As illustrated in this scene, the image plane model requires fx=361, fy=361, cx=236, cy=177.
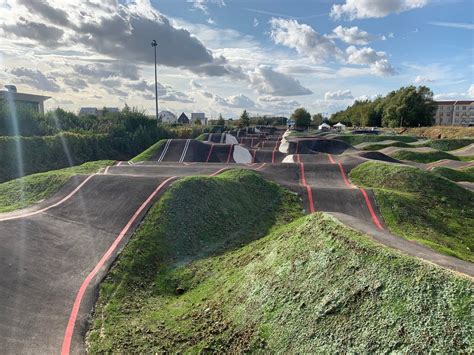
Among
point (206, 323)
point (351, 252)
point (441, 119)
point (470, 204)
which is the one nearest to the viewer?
point (351, 252)

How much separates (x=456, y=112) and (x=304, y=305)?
5789 inches

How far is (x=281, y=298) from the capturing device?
6547mm

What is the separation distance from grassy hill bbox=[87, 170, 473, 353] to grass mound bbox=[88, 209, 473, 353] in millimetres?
17

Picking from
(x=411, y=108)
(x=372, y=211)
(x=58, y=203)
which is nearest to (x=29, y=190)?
(x=58, y=203)

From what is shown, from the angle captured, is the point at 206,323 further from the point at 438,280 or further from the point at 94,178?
the point at 94,178

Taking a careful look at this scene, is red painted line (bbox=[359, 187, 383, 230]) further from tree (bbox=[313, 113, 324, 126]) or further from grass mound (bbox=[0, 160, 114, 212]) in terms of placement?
tree (bbox=[313, 113, 324, 126])

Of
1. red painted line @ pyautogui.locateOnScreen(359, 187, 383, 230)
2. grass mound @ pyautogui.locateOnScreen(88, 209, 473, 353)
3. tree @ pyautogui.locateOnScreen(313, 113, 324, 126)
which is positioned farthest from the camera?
Answer: tree @ pyautogui.locateOnScreen(313, 113, 324, 126)

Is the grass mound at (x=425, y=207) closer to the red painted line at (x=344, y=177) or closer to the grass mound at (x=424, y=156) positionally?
the red painted line at (x=344, y=177)

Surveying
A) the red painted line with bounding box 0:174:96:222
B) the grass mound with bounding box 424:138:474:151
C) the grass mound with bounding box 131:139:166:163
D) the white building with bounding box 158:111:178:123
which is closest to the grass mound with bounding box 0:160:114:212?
the red painted line with bounding box 0:174:96:222

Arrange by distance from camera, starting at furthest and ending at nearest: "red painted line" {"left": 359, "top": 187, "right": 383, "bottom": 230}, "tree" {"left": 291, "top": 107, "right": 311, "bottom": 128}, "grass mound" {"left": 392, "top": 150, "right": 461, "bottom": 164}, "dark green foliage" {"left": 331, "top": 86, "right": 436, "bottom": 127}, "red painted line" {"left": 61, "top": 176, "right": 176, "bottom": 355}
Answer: "tree" {"left": 291, "top": 107, "right": 311, "bottom": 128} < "dark green foliage" {"left": 331, "top": 86, "right": 436, "bottom": 127} < "grass mound" {"left": 392, "top": 150, "right": 461, "bottom": 164} < "red painted line" {"left": 359, "top": 187, "right": 383, "bottom": 230} < "red painted line" {"left": 61, "top": 176, "right": 176, "bottom": 355}

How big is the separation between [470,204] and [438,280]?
1452cm

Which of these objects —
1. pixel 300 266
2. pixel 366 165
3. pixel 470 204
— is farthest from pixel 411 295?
pixel 366 165

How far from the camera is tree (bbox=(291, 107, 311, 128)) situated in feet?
398

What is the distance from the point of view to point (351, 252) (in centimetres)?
651
